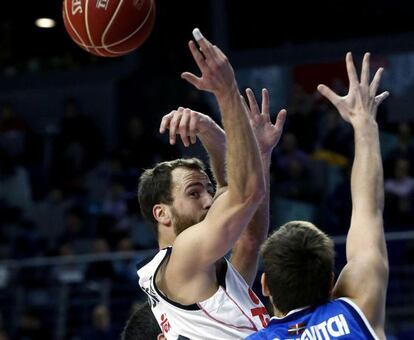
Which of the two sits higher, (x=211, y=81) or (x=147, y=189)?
(x=211, y=81)

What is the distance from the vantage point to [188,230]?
4055 mm

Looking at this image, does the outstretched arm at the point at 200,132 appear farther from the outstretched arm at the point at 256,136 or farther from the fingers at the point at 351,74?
the fingers at the point at 351,74

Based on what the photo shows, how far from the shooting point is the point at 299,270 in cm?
348

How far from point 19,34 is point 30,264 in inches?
Result: 268

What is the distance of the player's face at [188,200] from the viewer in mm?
4285

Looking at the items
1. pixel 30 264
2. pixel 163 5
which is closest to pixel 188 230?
pixel 30 264

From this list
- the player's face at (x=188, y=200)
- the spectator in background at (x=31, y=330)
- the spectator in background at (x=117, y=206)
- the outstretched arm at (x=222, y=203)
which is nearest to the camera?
the outstretched arm at (x=222, y=203)

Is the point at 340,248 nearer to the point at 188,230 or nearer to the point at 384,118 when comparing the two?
the point at 384,118

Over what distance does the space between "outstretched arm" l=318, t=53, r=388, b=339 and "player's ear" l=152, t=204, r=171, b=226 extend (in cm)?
99

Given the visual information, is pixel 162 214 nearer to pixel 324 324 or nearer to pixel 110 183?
pixel 324 324

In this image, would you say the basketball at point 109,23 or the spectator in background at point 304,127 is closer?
the basketball at point 109,23

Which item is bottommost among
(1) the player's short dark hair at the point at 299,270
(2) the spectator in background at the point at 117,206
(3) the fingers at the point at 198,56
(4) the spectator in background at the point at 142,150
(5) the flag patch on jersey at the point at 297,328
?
(2) the spectator in background at the point at 117,206

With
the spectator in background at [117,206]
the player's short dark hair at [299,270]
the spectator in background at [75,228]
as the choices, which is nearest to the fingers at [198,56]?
the player's short dark hair at [299,270]

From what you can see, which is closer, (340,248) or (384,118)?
(340,248)
